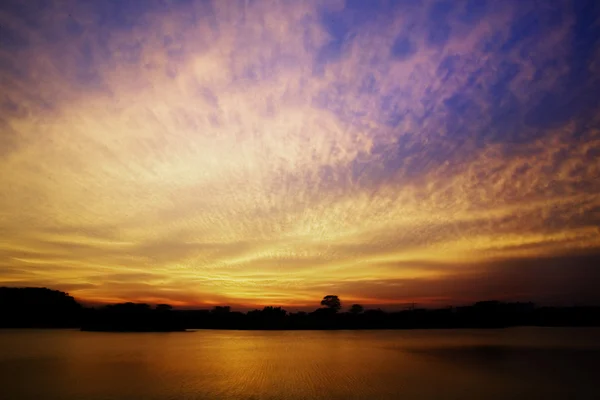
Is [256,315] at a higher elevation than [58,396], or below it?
higher

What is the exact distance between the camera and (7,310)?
436ft

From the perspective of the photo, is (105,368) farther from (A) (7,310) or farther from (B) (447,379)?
(A) (7,310)

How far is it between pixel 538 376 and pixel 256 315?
151m

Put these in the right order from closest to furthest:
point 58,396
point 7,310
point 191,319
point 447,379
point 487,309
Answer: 1. point 58,396
2. point 447,379
3. point 7,310
4. point 487,309
5. point 191,319

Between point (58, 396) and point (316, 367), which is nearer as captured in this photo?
point (58, 396)

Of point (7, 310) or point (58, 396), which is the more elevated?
point (7, 310)

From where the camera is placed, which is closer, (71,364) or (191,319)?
(71,364)

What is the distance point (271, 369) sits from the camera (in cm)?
3294

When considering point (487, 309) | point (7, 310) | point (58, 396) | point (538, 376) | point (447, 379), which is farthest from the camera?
point (487, 309)

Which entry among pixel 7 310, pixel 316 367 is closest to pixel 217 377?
pixel 316 367

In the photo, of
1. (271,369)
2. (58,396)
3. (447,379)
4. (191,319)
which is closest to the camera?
(58,396)

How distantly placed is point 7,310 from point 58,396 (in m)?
138

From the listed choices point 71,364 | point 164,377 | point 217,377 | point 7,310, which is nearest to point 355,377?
point 217,377

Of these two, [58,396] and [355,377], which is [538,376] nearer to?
[355,377]
